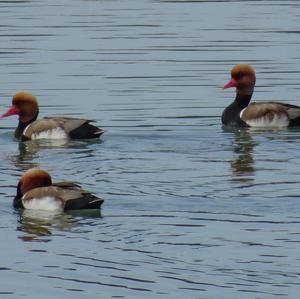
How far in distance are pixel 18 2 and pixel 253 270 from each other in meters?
29.1

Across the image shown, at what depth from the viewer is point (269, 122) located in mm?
23391

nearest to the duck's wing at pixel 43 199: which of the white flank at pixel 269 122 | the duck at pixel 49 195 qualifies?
the duck at pixel 49 195

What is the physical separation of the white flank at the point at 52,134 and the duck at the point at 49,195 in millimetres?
4503

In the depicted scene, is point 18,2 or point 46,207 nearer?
point 46,207

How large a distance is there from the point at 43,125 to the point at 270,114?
11.9 ft

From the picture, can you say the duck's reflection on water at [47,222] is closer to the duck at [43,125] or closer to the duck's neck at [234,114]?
the duck at [43,125]

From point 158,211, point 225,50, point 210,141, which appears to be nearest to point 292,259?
point 158,211

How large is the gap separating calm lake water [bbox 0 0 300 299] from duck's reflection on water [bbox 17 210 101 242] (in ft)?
0.11

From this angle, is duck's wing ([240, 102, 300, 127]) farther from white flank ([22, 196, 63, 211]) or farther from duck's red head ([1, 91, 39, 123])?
white flank ([22, 196, 63, 211])

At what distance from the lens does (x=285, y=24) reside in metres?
36.4

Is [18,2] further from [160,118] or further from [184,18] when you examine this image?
[160,118]

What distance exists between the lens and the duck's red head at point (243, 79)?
81.4 feet

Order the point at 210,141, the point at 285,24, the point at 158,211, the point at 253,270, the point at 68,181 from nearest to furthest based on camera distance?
the point at 253,270 < the point at 158,211 < the point at 68,181 < the point at 210,141 < the point at 285,24

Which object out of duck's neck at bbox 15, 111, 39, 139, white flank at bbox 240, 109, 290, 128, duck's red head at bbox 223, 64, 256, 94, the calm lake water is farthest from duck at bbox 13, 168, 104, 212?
duck's red head at bbox 223, 64, 256, 94
